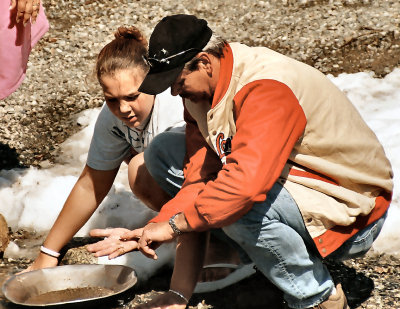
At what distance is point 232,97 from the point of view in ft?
8.11

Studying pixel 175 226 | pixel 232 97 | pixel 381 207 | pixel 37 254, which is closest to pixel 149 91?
pixel 232 97

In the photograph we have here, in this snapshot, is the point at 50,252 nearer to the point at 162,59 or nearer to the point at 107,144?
the point at 107,144

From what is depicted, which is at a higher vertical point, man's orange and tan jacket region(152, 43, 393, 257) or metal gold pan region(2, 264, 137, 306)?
man's orange and tan jacket region(152, 43, 393, 257)

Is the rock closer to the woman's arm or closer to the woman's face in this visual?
the woman's arm

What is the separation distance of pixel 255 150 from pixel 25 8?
1.69m

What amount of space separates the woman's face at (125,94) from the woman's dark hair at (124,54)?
23 millimetres

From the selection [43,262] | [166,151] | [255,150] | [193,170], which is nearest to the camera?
[255,150]

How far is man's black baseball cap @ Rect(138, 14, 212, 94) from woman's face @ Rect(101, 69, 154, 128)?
0.36 meters

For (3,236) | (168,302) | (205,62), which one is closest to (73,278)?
(168,302)

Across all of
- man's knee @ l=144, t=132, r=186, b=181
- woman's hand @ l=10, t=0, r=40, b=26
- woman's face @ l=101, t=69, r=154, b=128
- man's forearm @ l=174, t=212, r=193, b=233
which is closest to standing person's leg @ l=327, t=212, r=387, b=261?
man's forearm @ l=174, t=212, r=193, b=233

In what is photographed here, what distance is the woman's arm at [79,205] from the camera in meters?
3.28

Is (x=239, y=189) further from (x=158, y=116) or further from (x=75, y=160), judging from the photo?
(x=75, y=160)

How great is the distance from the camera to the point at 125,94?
281 centimetres

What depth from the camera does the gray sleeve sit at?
3123mm
